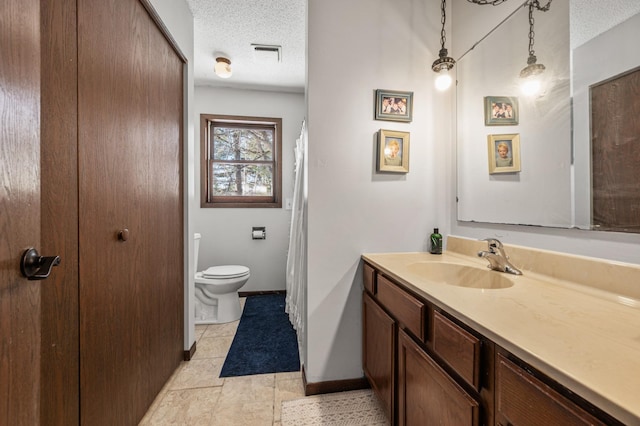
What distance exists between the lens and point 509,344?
1.79 ft

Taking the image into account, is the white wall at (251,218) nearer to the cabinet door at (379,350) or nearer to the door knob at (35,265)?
the cabinet door at (379,350)

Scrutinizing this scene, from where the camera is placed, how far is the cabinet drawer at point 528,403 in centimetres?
43

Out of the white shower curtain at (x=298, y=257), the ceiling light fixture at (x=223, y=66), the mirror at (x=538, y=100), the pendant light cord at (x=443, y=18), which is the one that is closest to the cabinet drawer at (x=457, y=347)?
the mirror at (x=538, y=100)

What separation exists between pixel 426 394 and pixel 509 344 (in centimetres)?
47

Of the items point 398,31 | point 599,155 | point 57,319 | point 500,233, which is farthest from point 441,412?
point 398,31

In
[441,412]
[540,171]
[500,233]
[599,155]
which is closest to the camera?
[441,412]

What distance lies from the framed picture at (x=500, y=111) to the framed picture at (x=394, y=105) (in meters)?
0.40

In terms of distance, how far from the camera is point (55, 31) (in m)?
0.83

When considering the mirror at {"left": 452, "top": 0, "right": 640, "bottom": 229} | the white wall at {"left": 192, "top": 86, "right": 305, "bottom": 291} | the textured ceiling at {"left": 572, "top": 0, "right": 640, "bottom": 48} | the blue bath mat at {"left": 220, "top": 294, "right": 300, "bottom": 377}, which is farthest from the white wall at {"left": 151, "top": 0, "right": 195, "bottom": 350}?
the textured ceiling at {"left": 572, "top": 0, "right": 640, "bottom": 48}

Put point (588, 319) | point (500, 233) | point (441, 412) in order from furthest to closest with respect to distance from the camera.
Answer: point (500, 233)
point (441, 412)
point (588, 319)

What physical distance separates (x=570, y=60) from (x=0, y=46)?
1720 millimetres

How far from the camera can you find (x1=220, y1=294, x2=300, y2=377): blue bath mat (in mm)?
1746

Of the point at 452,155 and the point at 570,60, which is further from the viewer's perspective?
the point at 452,155

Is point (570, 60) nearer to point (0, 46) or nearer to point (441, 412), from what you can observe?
point (441, 412)
